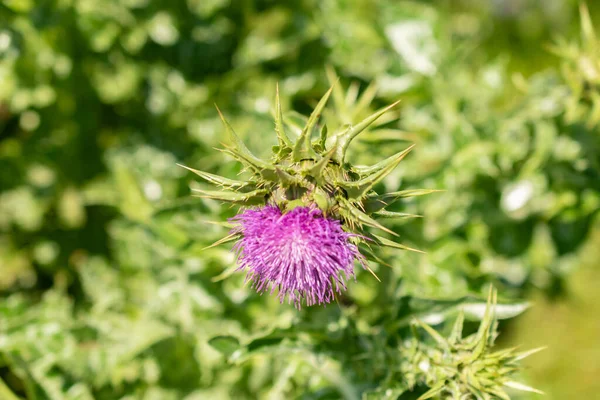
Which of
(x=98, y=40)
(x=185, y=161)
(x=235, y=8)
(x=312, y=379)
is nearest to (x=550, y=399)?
(x=312, y=379)

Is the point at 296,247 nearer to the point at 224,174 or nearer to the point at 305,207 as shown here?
the point at 305,207

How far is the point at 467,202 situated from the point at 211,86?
7.00 feet

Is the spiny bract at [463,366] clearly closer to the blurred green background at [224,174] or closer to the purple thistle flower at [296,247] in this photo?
the blurred green background at [224,174]

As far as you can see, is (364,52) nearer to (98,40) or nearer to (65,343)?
(98,40)

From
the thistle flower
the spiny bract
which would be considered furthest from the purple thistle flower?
the spiny bract

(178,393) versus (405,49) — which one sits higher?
(405,49)

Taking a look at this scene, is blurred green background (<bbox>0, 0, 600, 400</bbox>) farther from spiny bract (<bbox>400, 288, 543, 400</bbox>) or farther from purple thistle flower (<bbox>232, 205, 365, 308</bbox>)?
purple thistle flower (<bbox>232, 205, 365, 308</bbox>)

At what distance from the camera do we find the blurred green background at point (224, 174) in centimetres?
352

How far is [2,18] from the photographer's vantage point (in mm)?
3770

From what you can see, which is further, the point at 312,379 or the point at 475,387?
the point at 312,379

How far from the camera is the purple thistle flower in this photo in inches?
82.5

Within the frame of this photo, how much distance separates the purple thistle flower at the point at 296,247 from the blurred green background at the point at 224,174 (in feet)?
2.09

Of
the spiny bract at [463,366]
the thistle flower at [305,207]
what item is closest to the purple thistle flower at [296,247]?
the thistle flower at [305,207]

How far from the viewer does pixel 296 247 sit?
82.5 inches
